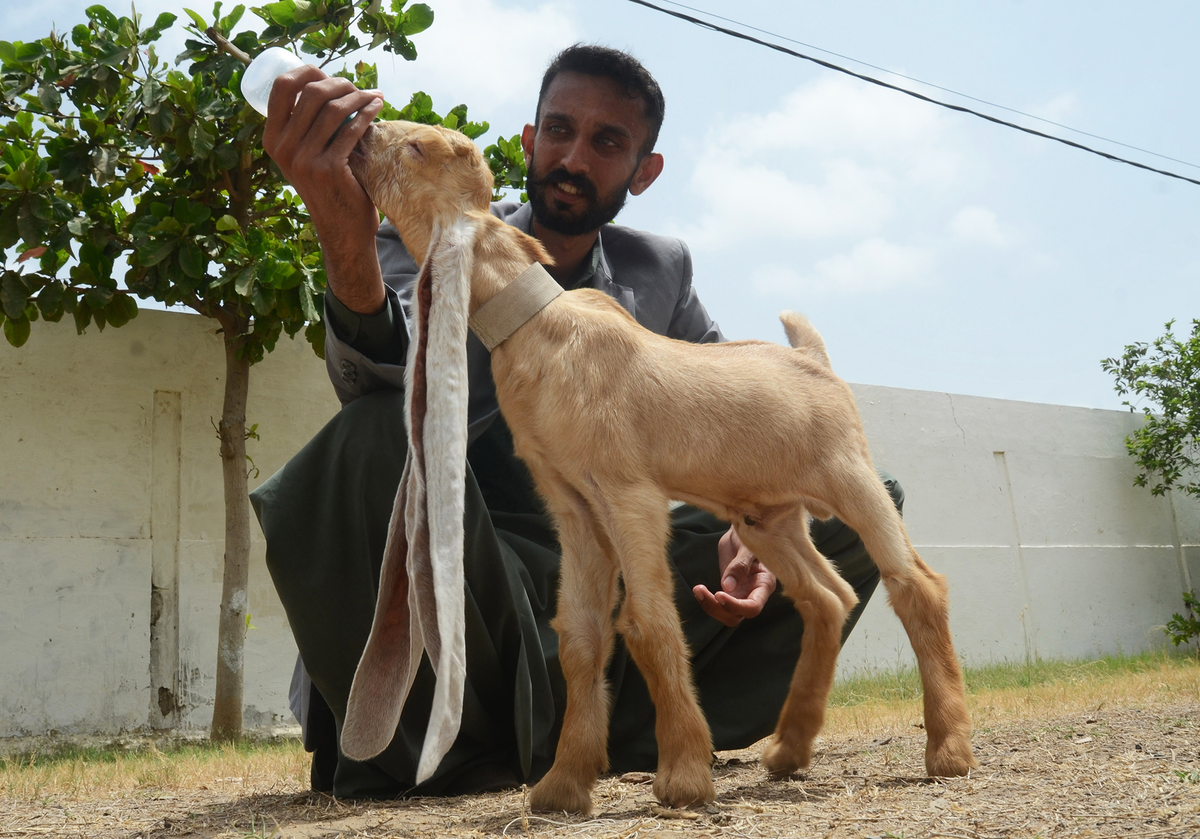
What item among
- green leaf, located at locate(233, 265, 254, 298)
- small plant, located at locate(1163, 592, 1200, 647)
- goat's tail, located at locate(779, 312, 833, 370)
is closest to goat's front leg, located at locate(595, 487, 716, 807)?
goat's tail, located at locate(779, 312, 833, 370)

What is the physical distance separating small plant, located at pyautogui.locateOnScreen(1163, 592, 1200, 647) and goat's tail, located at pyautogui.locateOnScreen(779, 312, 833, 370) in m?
7.75

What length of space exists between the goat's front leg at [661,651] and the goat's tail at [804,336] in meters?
0.71

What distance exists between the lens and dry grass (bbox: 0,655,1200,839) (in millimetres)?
1614

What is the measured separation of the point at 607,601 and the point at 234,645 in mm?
3486

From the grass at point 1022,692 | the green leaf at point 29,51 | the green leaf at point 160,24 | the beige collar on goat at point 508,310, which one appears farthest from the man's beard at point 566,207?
the green leaf at point 29,51

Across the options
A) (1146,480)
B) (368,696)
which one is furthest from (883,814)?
(1146,480)

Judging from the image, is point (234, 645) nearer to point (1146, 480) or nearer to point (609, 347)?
point (609, 347)

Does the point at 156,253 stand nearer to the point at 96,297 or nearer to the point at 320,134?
the point at 96,297

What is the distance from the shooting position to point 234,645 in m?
4.75

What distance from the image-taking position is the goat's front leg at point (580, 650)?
5.87 feet

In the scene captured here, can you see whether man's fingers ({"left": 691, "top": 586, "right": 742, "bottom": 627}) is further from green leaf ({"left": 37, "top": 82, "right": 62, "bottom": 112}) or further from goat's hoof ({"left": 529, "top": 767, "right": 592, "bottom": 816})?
green leaf ({"left": 37, "top": 82, "right": 62, "bottom": 112})

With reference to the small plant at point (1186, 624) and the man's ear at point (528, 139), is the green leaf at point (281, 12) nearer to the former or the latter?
the man's ear at point (528, 139)

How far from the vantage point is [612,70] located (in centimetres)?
294

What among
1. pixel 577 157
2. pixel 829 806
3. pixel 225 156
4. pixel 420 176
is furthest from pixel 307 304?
pixel 829 806
